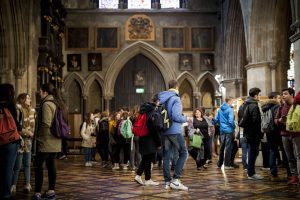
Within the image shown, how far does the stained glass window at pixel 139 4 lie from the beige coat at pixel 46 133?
59.2ft

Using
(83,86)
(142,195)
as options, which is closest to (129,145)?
(142,195)

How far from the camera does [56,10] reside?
63.3 feet

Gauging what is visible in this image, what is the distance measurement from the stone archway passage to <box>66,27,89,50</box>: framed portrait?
91.7 inches

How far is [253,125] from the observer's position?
7.77 metres

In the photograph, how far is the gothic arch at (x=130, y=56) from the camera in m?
22.6

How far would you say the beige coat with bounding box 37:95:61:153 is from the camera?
5.71 metres

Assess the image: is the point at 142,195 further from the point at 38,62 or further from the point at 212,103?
the point at 212,103

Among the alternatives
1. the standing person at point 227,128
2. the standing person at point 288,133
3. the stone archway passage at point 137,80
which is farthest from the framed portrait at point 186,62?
the standing person at point 288,133

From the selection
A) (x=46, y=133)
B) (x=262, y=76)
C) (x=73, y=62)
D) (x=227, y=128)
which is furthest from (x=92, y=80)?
(x=46, y=133)

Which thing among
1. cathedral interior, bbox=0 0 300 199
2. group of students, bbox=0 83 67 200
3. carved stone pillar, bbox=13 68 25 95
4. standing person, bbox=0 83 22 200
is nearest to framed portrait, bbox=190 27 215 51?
cathedral interior, bbox=0 0 300 199

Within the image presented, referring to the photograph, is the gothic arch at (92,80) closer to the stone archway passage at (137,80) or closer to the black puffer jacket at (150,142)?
the stone archway passage at (137,80)

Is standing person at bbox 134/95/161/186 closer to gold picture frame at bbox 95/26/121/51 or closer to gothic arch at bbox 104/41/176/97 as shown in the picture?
gothic arch at bbox 104/41/176/97

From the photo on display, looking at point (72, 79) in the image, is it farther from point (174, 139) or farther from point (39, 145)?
point (39, 145)

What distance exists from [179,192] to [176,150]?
0.68 meters
